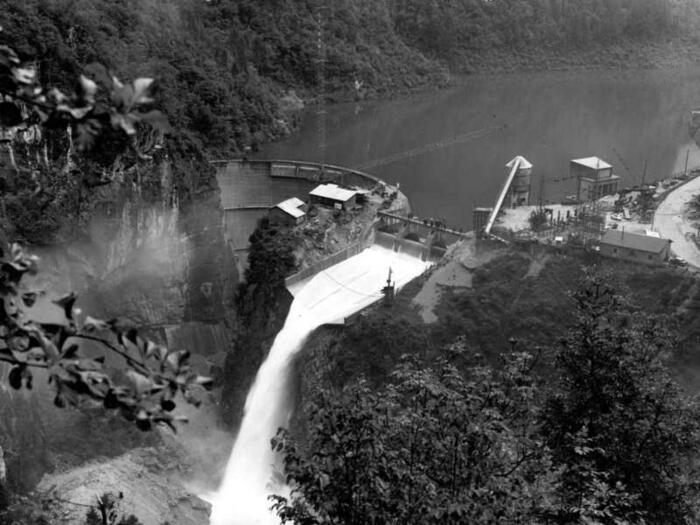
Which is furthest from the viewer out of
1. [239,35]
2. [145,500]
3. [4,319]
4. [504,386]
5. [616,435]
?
[239,35]

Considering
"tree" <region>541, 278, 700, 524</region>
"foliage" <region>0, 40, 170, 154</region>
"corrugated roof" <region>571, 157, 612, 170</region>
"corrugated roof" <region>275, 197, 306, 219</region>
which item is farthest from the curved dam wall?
"foliage" <region>0, 40, 170, 154</region>

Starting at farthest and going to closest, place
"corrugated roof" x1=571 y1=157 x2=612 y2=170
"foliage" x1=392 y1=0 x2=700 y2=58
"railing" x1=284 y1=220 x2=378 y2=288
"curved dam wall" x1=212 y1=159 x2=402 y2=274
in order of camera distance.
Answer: "foliage" x1=392 y1=0 x2=700 y2=58
"corrugated roof" x1=571 y1=157 x2=612 y2=170
"curved dam wall" x1=212 y1=159 x2=402 y2=274
"railing" x1=284 y1=220 x2=378 y2=288

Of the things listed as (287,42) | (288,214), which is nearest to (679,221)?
(288,214)

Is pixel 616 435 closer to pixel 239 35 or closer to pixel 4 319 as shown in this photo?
pixel 4 319

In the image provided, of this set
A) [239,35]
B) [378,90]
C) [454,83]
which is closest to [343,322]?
[239,35]

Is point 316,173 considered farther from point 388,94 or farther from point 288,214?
point 388,94

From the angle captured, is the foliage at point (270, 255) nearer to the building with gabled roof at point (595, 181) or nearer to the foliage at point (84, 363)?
the building with gabled roof at point (595, 181)

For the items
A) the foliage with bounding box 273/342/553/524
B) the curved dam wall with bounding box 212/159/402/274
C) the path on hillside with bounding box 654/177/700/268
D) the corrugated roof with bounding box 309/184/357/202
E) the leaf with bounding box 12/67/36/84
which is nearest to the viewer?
the leaf with bounding box 12/67/36/84

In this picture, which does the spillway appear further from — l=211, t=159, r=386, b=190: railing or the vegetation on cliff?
the vegetation on cliff
